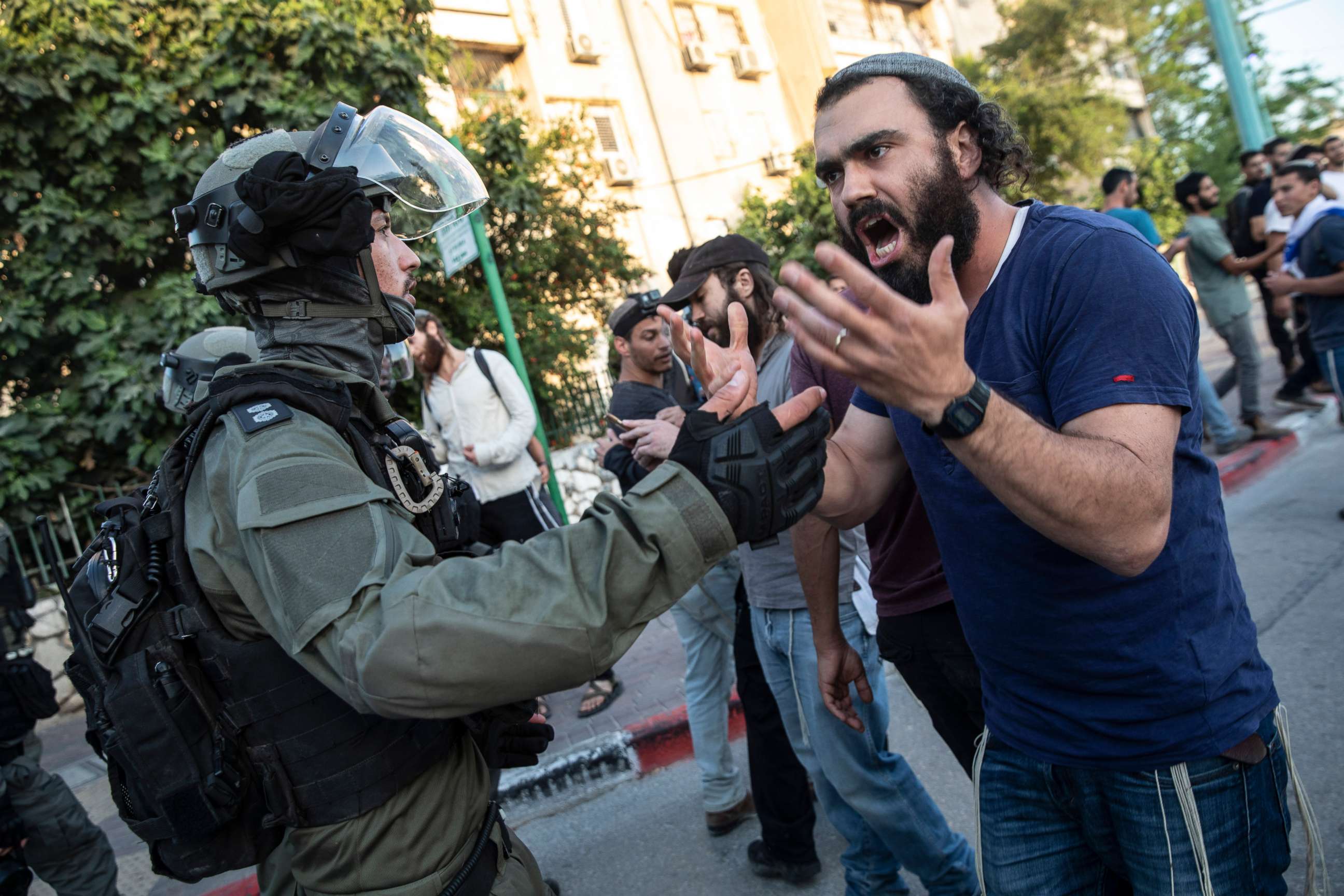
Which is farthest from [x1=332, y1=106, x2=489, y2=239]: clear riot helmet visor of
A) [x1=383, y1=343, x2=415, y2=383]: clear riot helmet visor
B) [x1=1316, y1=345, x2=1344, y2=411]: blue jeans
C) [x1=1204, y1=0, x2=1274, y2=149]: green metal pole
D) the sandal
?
[x1=1204, y1=0, x2=1274, y2=149]: green metal pole

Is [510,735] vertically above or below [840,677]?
above

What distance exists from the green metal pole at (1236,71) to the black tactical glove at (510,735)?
10121mm

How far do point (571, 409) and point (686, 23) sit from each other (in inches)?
449

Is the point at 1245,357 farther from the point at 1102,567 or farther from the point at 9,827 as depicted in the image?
the point at 9,827

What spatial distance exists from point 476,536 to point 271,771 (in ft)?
2.33

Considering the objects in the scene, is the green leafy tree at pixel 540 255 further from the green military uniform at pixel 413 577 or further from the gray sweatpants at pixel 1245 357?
the green military uniform at pixel 413 577

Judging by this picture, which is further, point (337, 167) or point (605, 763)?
point (605, 763)

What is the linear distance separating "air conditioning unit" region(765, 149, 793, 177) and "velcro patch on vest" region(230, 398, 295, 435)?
17.5 m

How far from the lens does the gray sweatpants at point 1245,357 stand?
708 cm

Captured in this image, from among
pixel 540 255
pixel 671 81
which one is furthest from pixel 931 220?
pixel 671 81

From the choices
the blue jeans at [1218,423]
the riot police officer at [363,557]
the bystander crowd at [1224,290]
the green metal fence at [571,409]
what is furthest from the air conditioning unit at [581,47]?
the riot police officer at [363,557]

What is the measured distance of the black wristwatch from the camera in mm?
1225

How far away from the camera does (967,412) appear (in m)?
1.23

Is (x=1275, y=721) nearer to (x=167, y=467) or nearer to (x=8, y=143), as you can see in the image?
(x=167, y=467)
